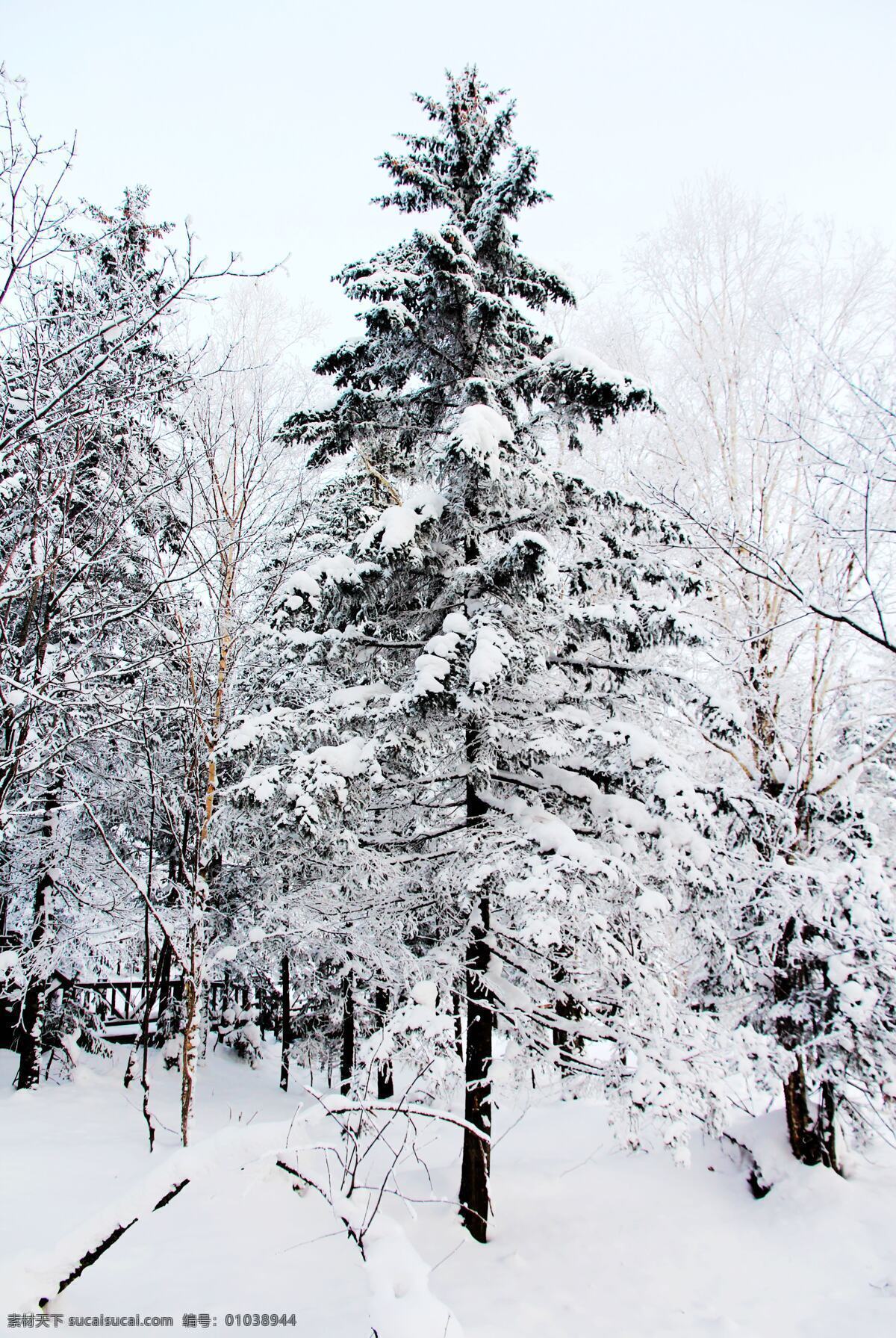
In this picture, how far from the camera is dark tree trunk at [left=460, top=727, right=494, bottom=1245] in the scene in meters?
6.24

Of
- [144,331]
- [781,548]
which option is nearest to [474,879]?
[144,331]

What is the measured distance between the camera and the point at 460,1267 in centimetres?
579

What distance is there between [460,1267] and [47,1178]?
496 centimetres

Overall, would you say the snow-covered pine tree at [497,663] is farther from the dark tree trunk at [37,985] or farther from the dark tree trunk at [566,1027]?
the dark tree trunk at [37,985]

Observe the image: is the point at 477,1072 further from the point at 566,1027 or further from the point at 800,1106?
the point at 800,1106

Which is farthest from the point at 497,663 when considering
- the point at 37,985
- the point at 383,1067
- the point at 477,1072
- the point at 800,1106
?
the point at 37,985

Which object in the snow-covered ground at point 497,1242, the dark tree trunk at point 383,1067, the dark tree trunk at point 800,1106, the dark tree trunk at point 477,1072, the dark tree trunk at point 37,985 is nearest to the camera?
the snow-covered ground at point 497,1242

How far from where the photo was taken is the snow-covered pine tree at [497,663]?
5.66 meters

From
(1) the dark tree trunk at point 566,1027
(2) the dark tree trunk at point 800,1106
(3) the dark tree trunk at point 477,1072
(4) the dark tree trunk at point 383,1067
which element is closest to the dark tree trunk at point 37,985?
(4) the dark tree trunk at point 383,1067

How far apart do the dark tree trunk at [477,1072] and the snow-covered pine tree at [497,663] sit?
26mm

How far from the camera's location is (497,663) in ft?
17.9

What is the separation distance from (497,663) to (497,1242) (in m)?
5.72

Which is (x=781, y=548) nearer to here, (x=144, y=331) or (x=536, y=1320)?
(x=144, y=331)

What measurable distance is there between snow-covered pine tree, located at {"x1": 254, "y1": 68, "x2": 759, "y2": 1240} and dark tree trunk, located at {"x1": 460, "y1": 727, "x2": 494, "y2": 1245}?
3 cm
